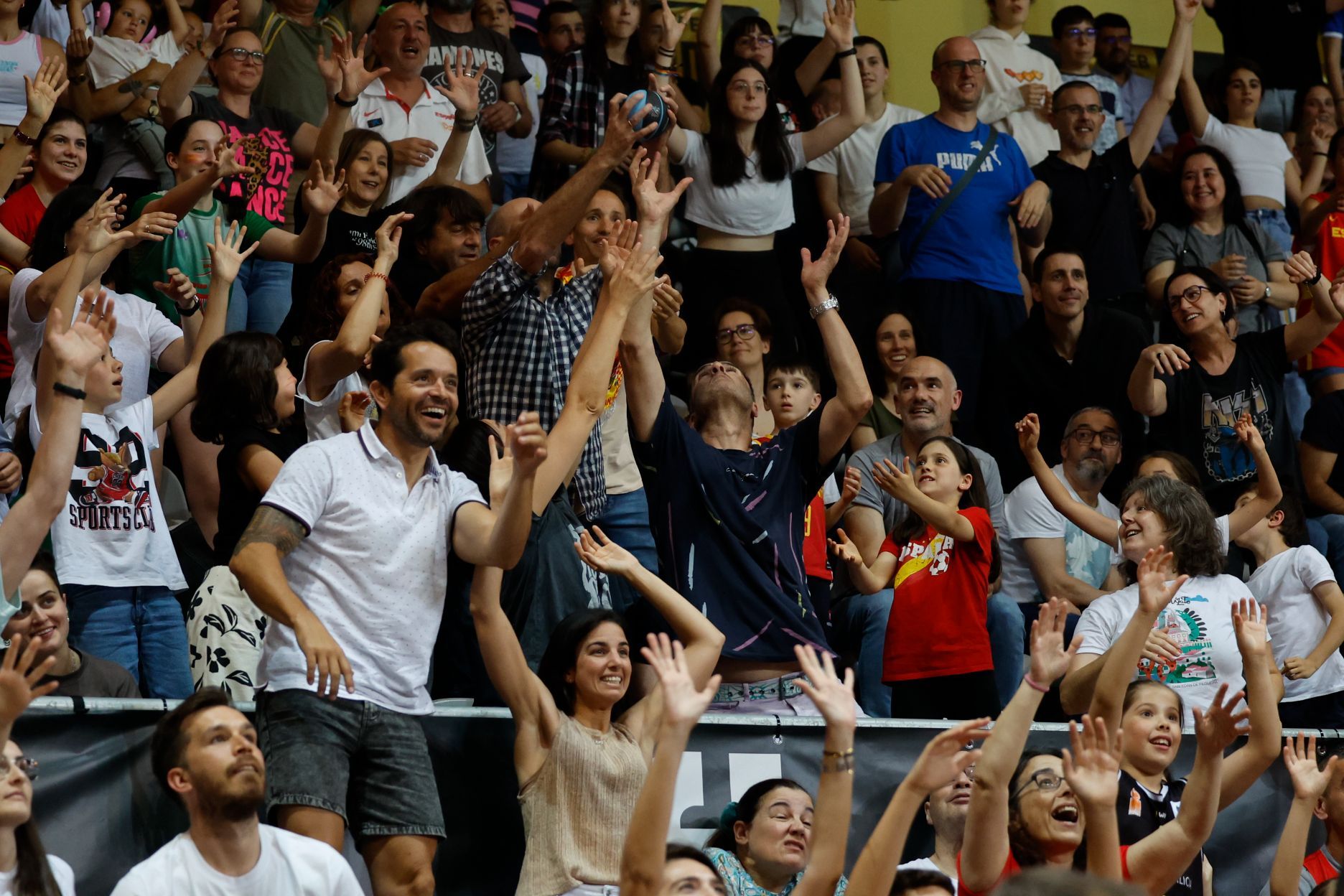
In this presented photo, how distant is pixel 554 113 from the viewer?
29.6 feet

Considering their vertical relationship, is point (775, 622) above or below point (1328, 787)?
above

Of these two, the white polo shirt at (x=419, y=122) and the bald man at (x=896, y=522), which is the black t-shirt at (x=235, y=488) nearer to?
the bald man at (x=896, y=522)

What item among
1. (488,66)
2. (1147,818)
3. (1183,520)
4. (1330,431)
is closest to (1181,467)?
(1183,520)

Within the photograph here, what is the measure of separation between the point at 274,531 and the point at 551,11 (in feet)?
19.6

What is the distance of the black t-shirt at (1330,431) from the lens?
858 cm

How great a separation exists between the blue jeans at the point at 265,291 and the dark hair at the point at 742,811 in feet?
10.6

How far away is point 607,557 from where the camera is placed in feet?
17.1

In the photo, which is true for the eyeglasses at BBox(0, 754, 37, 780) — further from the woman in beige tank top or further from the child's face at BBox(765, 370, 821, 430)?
the child's face at BBox(765, 370, 821, 430)

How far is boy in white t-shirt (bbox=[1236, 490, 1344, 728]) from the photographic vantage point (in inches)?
271

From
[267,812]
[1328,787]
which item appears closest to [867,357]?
[1328,787]

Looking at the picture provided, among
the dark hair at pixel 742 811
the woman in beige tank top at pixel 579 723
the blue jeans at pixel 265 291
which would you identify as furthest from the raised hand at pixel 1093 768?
the blue jeans at pixel 265 291

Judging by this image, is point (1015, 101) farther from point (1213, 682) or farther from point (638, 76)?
point (1213, 682)

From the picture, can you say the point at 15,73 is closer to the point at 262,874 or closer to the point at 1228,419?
the point at 262,874

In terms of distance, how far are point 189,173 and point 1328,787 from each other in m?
4.74
